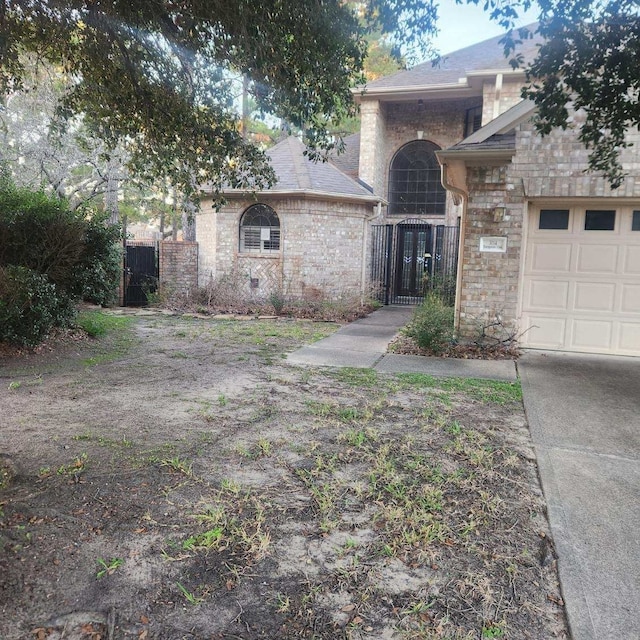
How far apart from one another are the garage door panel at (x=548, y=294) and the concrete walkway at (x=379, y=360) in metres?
1.29

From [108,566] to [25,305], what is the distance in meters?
5.95

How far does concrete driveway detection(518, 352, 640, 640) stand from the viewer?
97.0 inches

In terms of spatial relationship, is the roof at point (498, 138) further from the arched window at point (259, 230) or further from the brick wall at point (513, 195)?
the arched window at point (259, 230)

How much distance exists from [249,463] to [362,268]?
466 inches

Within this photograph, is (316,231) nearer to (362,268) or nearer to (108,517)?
(362,268)

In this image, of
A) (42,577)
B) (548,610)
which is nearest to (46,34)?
(42,577)

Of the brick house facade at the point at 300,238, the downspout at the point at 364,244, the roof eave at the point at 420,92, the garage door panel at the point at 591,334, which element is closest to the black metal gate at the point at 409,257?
the downspout at the point at 364,244

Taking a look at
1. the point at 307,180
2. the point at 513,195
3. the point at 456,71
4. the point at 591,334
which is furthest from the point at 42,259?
the point at 456,71

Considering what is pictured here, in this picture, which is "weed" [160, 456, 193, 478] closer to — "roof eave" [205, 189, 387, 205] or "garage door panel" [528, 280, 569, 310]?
"garage door panel" [528, 280, 569, 310]

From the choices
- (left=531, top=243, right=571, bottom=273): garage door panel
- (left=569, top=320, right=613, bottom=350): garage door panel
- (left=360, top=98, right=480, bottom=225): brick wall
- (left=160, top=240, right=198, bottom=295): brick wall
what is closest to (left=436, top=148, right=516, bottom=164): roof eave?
(left=531, top=243, right=571, bottom=273): garage door panel

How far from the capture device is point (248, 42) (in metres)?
4.59

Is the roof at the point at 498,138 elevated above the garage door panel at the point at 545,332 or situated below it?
above

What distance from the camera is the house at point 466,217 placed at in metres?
8.11

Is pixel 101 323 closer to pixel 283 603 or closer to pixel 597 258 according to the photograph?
pixel 597 258
